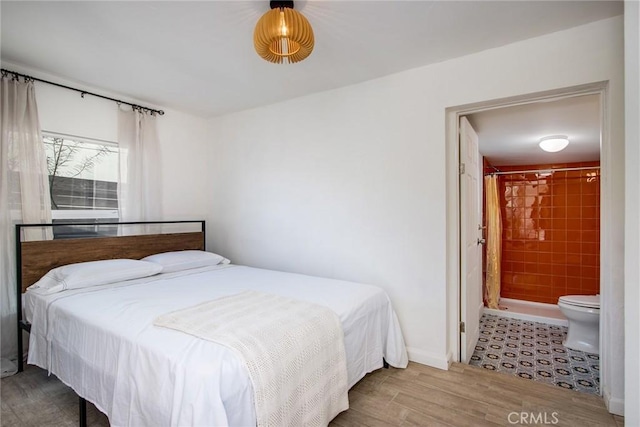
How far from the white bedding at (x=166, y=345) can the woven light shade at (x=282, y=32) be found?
4.83 feet

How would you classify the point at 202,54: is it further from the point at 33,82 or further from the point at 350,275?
the point at 350,275

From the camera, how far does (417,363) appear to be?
249 centimetres

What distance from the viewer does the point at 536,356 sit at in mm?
2809

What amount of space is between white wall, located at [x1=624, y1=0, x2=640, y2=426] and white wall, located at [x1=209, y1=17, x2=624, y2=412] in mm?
437

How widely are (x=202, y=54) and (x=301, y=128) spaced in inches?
44.1

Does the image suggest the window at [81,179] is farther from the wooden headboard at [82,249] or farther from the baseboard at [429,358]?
the baseboard at [429,358]

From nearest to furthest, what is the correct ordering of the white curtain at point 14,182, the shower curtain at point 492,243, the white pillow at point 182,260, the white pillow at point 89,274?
the white pillow at point 89,274, the white curtain at point 14,182, the white pillow at point 182,260, the shower curtain at point 492,243

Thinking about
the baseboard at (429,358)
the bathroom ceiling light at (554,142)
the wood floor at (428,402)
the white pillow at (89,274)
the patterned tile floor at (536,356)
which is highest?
the bathroom ceiling light at (554,142)

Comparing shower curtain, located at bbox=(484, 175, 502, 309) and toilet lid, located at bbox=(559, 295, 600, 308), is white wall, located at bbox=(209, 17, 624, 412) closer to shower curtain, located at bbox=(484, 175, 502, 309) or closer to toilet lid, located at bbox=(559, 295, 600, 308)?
toilet lid, located at bbox=(559, 295, 600, 308)

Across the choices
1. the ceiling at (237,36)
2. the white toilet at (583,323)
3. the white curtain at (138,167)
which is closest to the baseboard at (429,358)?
the white toilet at (583,323)

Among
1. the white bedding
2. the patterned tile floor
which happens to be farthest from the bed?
the patterned tile floor

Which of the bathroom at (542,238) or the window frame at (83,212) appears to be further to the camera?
the bathroom at (542,238)

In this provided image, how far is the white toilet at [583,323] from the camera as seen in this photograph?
289 centimetres

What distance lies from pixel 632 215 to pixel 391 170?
57.9 inches
